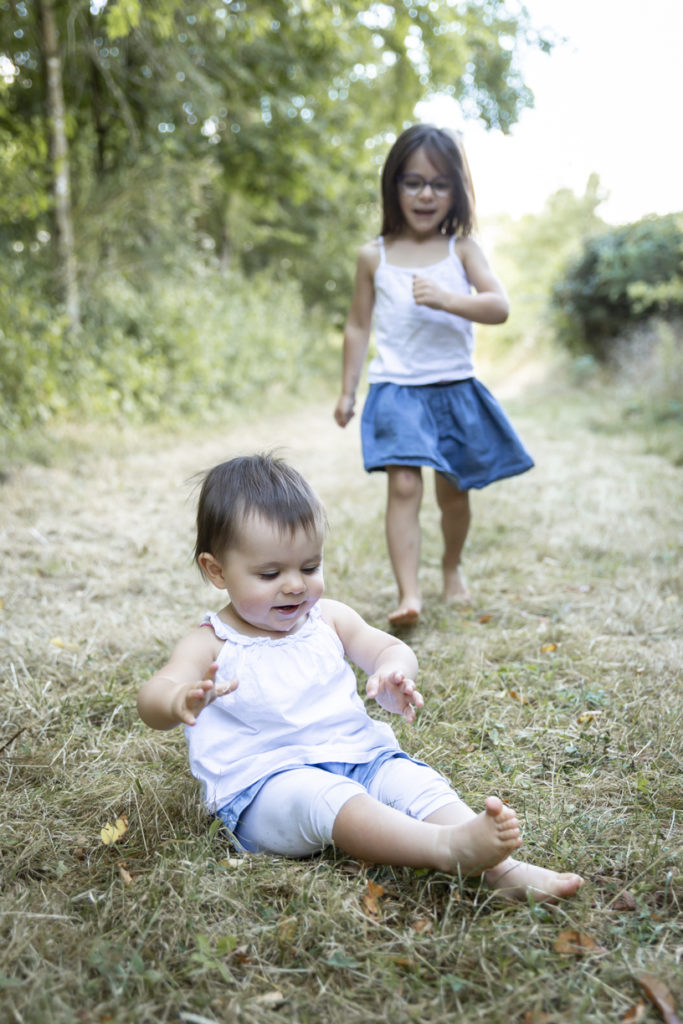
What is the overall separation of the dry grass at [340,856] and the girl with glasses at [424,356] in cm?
45

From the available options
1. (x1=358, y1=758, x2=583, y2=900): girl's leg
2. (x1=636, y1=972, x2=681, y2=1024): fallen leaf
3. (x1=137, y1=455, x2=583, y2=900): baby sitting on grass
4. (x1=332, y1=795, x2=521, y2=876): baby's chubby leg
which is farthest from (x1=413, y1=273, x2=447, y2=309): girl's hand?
(x1=636, y1=972, x2=681, y2=1024): fallen leaf

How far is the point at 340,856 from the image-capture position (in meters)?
1.55

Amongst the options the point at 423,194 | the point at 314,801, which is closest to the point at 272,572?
the point at 314,801

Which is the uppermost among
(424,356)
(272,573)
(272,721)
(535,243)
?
(535,243)

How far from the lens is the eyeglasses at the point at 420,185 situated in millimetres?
2811

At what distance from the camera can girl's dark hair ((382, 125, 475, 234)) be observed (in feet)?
9.14

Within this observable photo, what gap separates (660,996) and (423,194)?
245 cm

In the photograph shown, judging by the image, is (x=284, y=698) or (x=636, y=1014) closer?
(x=636, y=1014)

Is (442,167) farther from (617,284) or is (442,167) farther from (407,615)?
(617,284)

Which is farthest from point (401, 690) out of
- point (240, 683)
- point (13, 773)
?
point (13, 773)

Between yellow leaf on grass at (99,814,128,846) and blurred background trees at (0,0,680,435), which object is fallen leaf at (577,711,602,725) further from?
blurred background trees at (0,0,680,435)

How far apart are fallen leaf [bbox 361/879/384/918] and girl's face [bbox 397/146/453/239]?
223 centimetres

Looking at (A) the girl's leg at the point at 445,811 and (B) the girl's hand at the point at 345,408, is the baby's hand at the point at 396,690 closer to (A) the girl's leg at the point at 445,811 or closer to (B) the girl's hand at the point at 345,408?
(A) the girl's leg at the point at 445,811

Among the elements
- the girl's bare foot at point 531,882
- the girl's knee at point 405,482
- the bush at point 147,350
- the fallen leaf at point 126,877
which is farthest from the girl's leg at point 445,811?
the bush at point 147,350
